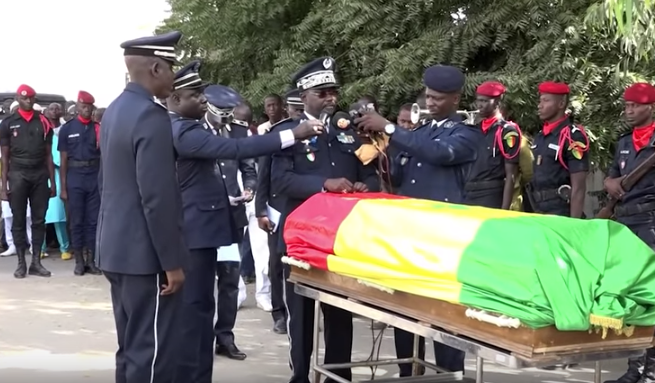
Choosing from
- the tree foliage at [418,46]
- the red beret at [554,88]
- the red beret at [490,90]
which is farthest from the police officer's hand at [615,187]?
the tree foliage at [418,46]

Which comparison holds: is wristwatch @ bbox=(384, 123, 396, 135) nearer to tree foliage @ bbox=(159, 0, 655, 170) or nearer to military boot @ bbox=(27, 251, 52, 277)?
tree foliage @ bbox=(159, 0, 655, 170)

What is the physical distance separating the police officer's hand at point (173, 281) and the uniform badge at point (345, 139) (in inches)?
64.2

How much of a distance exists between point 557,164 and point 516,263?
131 inches

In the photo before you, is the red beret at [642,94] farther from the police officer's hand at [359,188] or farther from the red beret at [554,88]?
the police officer's hand at [359,188]

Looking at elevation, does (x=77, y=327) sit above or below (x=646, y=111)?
below

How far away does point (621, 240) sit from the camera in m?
3.35

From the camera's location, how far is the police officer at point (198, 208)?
488 cm

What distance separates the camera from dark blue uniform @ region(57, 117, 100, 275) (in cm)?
1001

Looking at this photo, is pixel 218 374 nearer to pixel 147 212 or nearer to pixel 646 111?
pixel 147 212

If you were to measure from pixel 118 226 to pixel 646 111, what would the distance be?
12.0ft

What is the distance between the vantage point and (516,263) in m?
3.16

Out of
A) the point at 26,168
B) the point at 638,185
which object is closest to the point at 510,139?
the point at 638,185

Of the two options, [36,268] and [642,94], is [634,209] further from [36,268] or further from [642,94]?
[36,268]

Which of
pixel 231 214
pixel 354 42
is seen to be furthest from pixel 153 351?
pixel 354 42
